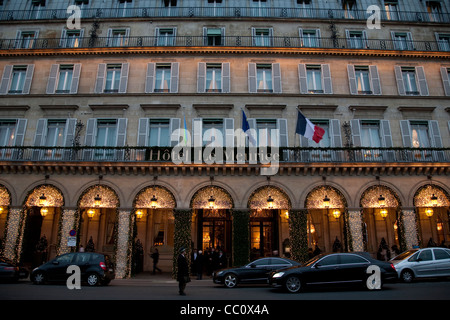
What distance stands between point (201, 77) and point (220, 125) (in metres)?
3.73

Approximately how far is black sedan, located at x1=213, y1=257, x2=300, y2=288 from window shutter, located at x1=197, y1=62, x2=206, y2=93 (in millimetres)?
12260

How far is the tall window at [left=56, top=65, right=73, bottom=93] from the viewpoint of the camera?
21.9m

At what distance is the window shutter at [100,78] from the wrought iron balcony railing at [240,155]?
4.42 metres

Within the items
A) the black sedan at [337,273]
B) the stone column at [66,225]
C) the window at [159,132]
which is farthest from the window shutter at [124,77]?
the black sedan at [337,273]

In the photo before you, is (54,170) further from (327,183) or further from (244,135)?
(327,183)

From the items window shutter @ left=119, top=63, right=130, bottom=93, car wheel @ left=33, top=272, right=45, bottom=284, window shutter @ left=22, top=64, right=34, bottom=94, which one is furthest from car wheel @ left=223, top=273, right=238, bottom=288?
window shutter @ left=22, top=64, right=34, bottom=94

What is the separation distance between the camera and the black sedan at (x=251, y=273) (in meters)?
14.0

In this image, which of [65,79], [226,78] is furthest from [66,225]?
[226,78]

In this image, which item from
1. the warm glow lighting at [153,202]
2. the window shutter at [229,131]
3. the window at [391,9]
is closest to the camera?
the warm glow lighting at [153,202]

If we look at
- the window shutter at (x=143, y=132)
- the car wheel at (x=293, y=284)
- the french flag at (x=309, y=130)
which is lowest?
the car wheel at (x=293, y=284)

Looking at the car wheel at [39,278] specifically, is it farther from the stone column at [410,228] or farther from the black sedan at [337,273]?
the stone column at [410,228]

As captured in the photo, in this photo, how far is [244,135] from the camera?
66.8 ft

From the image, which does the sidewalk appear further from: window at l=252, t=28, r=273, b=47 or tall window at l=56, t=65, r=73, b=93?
window at l=252, t=28, r=273, b=47

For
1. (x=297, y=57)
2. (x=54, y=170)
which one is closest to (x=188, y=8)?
(x=297, y=57)
